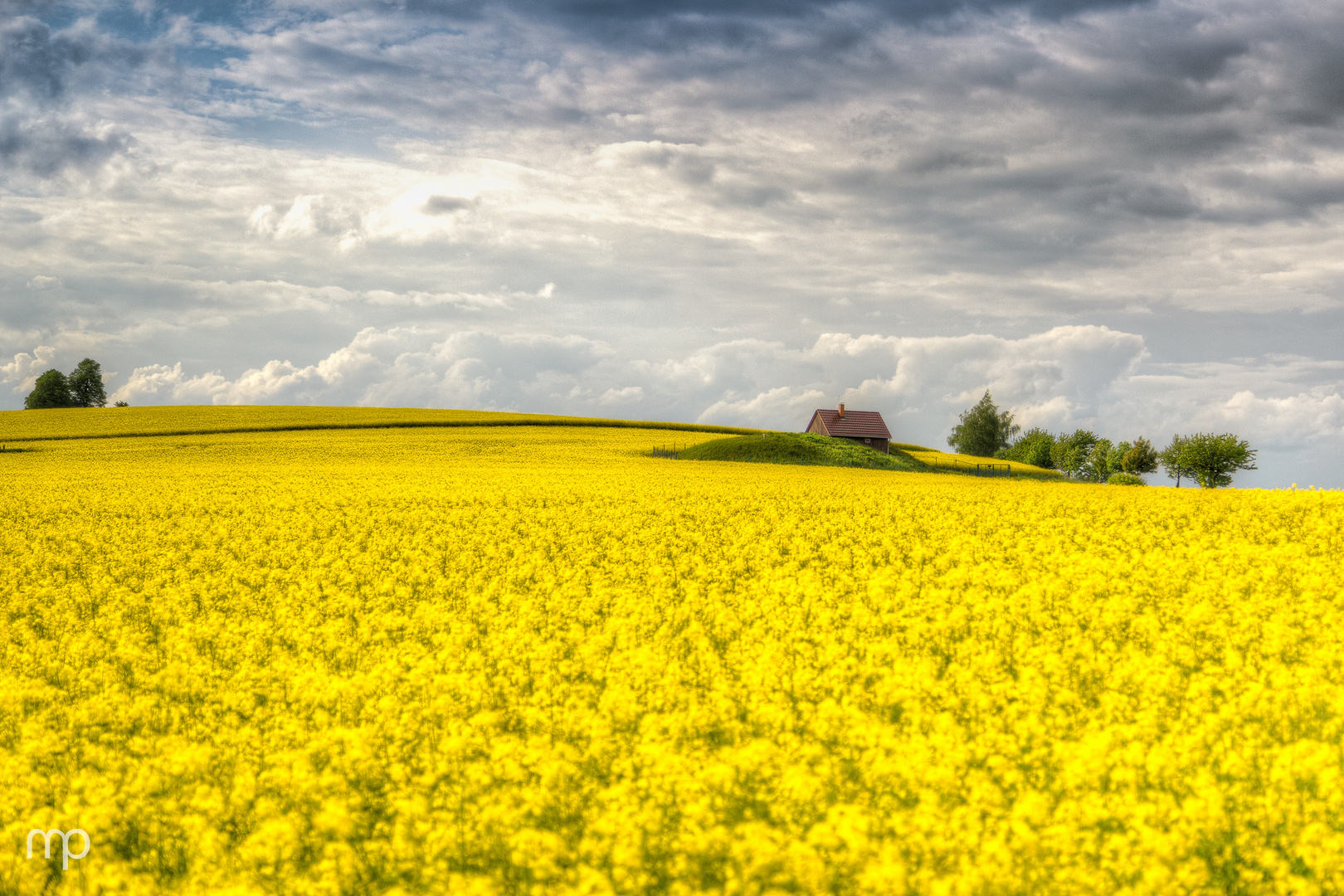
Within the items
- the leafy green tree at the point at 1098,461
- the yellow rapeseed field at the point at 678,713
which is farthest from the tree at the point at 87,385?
the leafy green tree at the point at 1098,461

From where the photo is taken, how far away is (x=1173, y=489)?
30000mm

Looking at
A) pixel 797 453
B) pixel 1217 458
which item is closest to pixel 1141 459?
pixel 1217 458

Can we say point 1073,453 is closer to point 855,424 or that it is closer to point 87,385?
point 855,424

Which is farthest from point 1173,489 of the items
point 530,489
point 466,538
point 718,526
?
point 466,538

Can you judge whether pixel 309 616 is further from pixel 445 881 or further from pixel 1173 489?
pixel 1173 489

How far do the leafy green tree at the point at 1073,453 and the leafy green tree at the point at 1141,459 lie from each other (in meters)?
7.31

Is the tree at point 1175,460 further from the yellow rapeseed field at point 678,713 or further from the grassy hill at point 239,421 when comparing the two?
the yellow rapeseed field at point 678,713

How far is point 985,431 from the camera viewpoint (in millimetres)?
114000

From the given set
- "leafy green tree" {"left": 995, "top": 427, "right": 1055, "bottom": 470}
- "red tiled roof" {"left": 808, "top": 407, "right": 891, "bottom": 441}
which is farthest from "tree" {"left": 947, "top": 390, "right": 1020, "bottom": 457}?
"red tiled roof" {"left": 808, "top": 407, "right": 891, "bottom": 441}

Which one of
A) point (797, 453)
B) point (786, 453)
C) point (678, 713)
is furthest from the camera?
point (797, 453)

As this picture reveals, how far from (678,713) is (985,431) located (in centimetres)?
11604

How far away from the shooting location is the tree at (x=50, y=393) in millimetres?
98250

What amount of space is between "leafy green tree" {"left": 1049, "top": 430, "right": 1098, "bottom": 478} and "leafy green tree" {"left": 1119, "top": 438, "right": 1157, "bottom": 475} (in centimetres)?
731

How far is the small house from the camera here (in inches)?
3038
